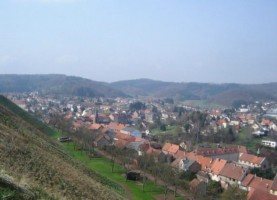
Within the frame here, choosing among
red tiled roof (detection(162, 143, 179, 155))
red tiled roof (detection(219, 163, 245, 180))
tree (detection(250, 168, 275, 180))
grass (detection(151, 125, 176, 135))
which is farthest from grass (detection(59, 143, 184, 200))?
grass (detection(151, 125, 176, 135))

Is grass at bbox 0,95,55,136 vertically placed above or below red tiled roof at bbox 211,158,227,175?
above

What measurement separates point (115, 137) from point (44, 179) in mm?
49880

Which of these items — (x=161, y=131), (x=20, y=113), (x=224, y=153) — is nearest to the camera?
(x=20, y=113)

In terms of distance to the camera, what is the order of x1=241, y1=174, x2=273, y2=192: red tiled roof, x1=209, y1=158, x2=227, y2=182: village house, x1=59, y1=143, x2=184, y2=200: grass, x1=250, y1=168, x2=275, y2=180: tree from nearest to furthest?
x1=59, y1=143, x2=184, y2=200: grass, x1=241, y1=174, x2=273, y2=192: red tiled roof, x1=250, y1=168, x2=275, y2=180: tree, x1=209, y1=158, x2=227, y2=182: village house

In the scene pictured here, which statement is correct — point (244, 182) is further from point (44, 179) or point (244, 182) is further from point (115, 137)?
point (115, 137)

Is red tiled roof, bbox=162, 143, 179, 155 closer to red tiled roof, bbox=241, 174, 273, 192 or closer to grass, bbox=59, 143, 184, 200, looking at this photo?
grass, bbox=59, 143, 184, 200

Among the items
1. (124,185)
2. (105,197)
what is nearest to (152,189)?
(124,185)

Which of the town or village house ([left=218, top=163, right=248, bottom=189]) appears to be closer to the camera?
the town

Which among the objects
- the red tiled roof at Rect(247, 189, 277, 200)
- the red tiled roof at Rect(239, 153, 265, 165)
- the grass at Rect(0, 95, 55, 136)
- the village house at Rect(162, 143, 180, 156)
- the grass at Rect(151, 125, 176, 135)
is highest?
the grass at Rect(0, 95, 55, 136)

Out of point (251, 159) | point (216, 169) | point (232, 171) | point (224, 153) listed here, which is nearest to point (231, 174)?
point (232, 171)

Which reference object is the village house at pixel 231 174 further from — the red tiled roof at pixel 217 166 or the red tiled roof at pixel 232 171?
the red tiled roof at pixel 217 166

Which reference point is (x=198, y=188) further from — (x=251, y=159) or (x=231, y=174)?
(x=251, y=159)

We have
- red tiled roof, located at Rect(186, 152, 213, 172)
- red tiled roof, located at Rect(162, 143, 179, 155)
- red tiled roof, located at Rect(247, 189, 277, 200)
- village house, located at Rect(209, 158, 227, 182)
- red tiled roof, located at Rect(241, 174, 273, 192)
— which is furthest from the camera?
red tiled roof, located at Rect(162, 143, 179, 155)

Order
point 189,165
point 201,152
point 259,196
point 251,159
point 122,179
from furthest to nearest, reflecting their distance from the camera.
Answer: point 201,152 → point 251,159 → point 189,165 → point 122,179 → point 259,196
